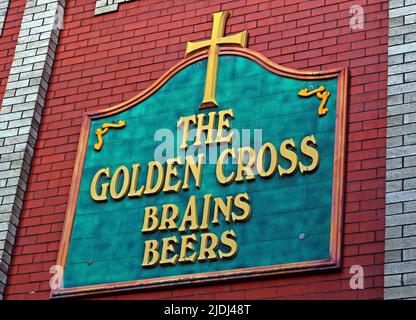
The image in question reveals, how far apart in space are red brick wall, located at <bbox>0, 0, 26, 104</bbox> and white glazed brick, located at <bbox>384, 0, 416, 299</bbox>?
5764 millimetres

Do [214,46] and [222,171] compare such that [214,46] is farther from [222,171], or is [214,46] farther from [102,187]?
[102,187]

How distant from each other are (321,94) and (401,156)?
62.7 inches

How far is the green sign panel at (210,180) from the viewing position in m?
14.9

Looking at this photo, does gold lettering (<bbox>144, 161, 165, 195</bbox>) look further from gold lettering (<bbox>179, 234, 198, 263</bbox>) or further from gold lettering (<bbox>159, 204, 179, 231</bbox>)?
gold lettering (<bbox>179, 234, 198, 263</bbox>)

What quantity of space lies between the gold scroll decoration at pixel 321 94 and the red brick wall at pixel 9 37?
465 centimetres

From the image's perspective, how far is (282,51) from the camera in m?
16.3

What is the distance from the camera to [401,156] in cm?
1454

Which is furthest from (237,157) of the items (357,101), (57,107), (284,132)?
(57,107)

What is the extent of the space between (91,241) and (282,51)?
3516 millimetres

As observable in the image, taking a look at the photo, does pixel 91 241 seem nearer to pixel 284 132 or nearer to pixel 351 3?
pixel 284 132

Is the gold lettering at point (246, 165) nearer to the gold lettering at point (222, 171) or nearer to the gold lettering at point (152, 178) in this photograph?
the gold lettering at point (222, 171)

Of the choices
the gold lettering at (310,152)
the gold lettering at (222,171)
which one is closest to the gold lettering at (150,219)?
the gold lettering at (222,171)

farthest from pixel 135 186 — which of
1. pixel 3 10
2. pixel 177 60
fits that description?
pixel 3 10

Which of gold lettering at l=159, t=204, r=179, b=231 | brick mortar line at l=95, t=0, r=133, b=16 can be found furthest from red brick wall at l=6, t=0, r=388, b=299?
gold lettering at l=159, t=204, r=179, b=231
